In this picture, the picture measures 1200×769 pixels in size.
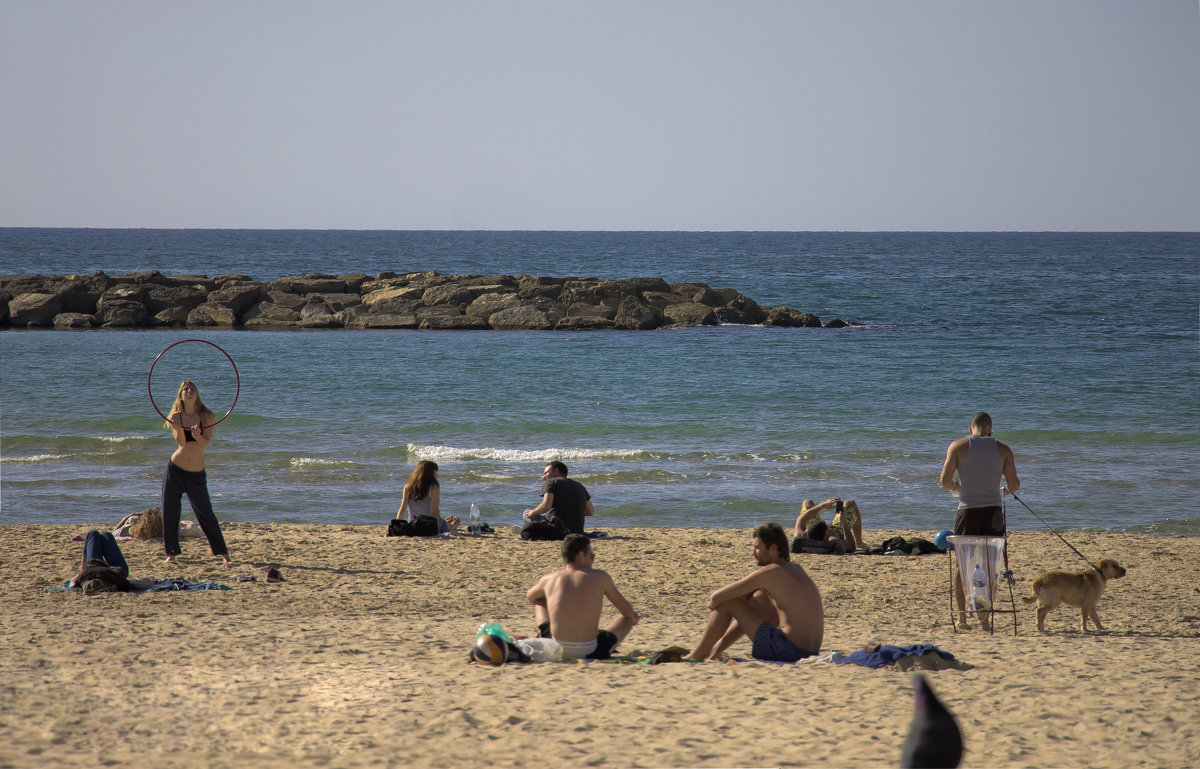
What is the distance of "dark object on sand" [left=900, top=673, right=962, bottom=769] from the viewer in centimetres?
174

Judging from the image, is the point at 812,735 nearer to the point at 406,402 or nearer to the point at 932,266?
the point at 406,402

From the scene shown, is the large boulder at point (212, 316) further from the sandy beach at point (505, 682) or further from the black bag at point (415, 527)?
the sandy beach at point (505, 682)

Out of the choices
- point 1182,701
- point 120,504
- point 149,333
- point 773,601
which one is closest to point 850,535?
point 773,601

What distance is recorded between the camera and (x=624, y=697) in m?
5.28

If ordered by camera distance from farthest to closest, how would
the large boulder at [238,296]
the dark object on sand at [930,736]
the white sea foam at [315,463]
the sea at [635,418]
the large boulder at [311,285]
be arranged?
the large boulder at [311,285], the large boulder at [238,296], the white sea foam at [315,463], the sea at [635,418], the dark object on sand at [930,736]

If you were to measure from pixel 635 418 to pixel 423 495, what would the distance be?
9.07m

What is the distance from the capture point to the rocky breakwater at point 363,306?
33562 mm

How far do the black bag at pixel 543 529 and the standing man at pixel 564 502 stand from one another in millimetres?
38

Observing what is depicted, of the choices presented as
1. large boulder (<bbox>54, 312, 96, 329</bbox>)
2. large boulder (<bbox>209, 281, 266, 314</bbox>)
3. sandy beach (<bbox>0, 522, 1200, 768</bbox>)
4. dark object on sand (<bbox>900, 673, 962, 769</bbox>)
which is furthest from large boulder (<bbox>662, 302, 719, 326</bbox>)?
dark object on sand (<bbox>900, 673, 962, 769</bbox>)

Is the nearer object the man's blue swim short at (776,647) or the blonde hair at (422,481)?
the man's blue swim short at (776,647)

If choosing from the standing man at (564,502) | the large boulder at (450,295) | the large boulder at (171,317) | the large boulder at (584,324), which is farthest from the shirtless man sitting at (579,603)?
the large boulder at (171,317)

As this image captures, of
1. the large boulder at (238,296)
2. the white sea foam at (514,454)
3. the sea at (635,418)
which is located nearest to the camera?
the sea at (635,418)

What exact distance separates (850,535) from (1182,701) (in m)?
4.85

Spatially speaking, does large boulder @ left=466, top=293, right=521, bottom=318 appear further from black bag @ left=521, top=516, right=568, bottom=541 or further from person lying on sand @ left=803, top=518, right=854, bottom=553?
person lying on sand @ left=803, top=518, right=854, bottom=553
